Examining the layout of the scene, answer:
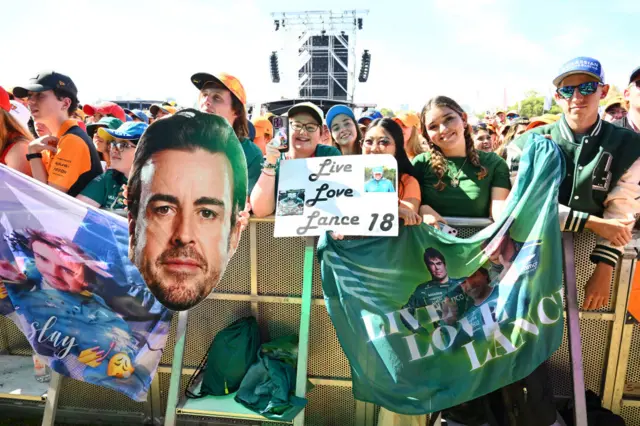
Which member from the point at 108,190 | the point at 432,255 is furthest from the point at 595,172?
the point at 108,190

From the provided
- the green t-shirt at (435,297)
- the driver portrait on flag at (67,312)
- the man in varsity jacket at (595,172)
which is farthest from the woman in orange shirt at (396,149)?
the driver portrait on flag at (67,312)

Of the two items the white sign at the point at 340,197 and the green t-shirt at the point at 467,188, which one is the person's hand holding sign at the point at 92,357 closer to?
the white sign at the point at 340,197

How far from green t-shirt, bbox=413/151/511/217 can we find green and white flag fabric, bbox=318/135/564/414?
0.75 feet

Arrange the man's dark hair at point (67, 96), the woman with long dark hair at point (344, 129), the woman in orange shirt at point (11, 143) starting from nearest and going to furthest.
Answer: the woman in orange shirt at point (11, 143) < the man's dark hair at point (67, 96) < the woman with long dark hair at point (344, 129)

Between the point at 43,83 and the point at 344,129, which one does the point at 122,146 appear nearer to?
the point at 43,83

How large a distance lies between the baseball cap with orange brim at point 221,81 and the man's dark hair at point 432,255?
62.6 inches

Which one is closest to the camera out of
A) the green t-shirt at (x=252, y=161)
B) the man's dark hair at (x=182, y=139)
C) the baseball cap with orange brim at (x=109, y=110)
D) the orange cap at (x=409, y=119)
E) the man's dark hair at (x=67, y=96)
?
the man's dark hair at (x=182, y=139)

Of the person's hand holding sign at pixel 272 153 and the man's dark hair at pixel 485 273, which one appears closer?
the man's dark hair at pixel 485 273

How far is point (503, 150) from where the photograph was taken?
6000 mm

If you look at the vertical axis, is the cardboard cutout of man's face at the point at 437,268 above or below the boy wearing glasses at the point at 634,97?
below

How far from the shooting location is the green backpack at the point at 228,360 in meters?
2.77

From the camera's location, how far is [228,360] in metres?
2.78

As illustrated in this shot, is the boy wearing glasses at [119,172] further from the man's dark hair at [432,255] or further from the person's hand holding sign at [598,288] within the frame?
the person's hand holding sign at [598,288]

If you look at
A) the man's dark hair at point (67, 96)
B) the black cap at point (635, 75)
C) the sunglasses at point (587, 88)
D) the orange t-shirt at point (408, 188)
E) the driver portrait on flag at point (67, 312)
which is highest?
the black cap at point (635, 75)
